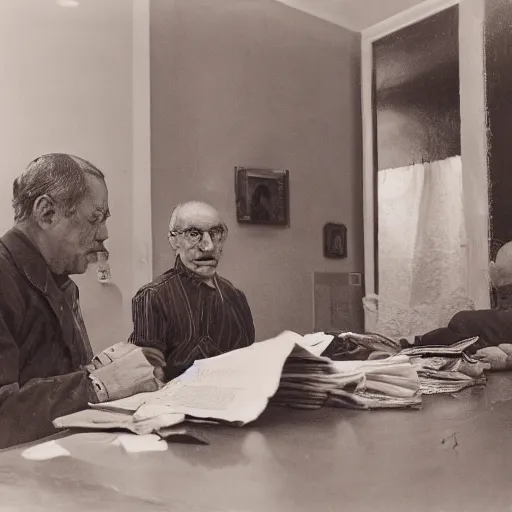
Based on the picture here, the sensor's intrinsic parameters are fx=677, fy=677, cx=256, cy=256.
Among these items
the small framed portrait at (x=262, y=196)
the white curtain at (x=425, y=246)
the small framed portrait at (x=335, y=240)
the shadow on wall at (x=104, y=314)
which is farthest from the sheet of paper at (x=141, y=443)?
the white curtain at (x=425, y=246)

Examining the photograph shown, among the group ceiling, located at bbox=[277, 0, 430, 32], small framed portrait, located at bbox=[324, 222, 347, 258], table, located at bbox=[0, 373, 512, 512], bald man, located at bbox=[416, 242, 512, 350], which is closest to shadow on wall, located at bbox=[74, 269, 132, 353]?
table, located at bbox=[0, 373, 512, 512]

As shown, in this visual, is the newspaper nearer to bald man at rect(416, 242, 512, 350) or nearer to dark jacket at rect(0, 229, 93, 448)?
dark jacket at rect(0, 229, 93, 448)

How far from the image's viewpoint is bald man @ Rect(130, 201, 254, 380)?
3.91 ft

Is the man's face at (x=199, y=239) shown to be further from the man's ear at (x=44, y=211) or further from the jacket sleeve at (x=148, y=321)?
the man's ear at (x=44, y=211)

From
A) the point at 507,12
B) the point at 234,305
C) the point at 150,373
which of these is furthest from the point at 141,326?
the point at 507,12

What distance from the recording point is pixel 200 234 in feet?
4.08

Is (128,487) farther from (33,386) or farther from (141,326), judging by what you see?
(141,326)

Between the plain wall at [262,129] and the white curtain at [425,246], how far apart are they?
0.15 m

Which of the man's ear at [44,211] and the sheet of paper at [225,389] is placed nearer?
the sheet of paper at [225,389]

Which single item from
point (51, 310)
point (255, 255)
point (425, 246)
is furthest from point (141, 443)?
point (425, 246)

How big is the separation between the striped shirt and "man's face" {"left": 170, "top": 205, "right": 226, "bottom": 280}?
0.02 metres

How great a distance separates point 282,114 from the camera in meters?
1.36

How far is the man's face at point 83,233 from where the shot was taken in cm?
108

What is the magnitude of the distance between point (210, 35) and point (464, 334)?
0.92 meters
